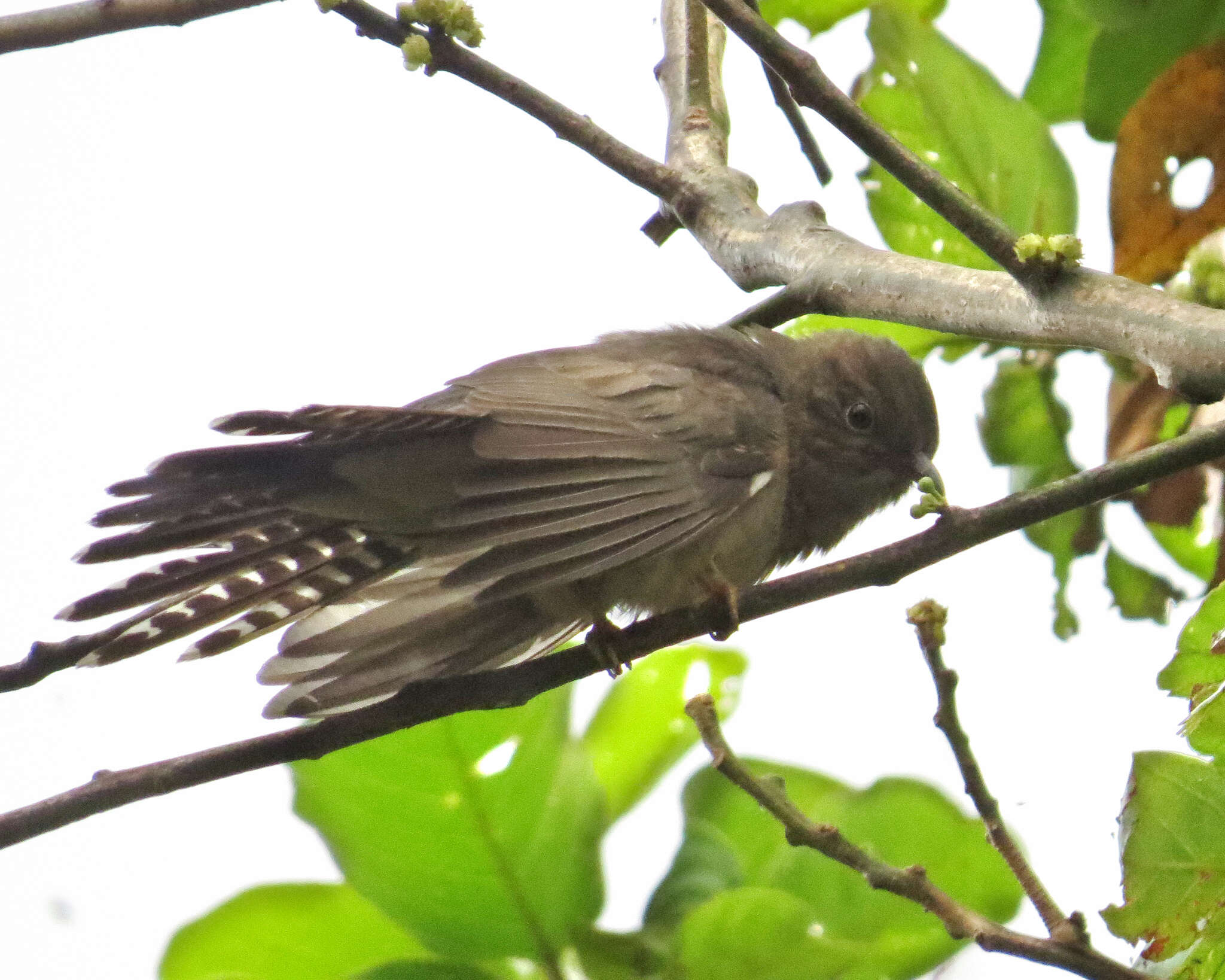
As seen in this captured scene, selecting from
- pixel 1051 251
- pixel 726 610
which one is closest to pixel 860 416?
pixel 726 610

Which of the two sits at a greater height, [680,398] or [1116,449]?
[680,398]

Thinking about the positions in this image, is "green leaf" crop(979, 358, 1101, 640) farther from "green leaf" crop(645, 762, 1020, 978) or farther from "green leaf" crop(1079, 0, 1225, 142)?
"green leaf" crop(645, 762, 1020, 978)

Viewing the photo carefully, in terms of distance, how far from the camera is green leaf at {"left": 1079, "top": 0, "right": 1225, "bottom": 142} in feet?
10.7

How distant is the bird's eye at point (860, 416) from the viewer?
4.50m

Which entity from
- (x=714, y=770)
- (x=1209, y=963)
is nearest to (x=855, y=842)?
(x=714, y=770)

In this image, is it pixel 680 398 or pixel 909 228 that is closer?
pixel 909 228

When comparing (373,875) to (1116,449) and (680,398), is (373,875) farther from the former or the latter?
(1116,449)

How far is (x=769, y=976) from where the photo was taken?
8.67ft

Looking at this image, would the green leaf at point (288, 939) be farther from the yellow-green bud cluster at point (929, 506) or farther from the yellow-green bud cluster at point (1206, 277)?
the yellow-green bud cluster at point (1206, 277)

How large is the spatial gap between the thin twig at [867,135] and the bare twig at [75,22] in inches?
42.9

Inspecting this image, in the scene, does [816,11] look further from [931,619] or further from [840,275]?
[931,619]

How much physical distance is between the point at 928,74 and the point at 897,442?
133 centimetres

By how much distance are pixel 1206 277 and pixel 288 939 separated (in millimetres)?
2497

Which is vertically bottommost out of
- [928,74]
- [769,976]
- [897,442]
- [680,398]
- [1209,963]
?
[1209,963]
